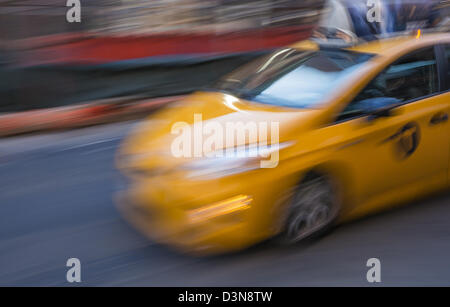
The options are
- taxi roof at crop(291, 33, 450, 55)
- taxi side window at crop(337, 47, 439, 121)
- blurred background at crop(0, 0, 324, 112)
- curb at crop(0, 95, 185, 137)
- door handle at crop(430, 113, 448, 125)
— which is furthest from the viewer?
blurred background at crop(0, 0, 324, 112)

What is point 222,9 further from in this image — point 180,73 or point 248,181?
point 248,181

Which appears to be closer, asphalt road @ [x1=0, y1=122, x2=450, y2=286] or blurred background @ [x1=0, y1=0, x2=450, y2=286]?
asphalt road @ [x1=0, y1=122, x2=450, y2=286]

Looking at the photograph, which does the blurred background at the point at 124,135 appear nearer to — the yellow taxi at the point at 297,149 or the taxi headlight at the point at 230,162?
the yellow taxi at the point at 297,149

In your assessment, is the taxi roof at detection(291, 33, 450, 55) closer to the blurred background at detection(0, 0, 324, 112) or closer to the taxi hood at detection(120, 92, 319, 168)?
the taxi hood at detection(120, 92, 319, 168)

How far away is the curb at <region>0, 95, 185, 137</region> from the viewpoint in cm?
709

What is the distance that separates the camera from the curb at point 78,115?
7.09 m

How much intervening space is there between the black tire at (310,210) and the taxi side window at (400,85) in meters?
0.50

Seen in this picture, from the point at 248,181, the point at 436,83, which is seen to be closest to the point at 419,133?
the point at 436,83

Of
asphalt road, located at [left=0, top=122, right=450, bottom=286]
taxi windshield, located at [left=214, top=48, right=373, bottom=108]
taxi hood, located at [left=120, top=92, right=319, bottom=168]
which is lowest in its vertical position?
asphalt road, located at [left=0, top=122, right=450, bottom=286]

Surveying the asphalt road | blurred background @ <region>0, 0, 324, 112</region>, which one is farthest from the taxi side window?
blurred background @ <region>0, 0, 324, 112</region>

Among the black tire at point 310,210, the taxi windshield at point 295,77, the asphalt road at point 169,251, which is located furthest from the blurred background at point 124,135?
the taxi windshield at point 295,77

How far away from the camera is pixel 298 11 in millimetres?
10367

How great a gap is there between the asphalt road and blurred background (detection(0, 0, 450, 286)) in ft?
0.04

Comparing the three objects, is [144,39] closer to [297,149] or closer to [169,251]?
[169,251]
